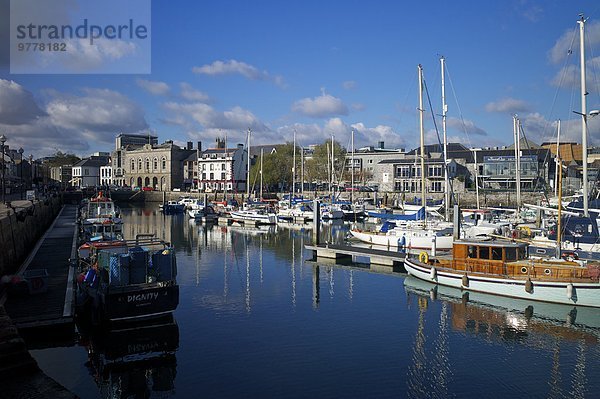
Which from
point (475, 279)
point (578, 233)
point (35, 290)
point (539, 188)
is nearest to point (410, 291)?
point (475, 279)

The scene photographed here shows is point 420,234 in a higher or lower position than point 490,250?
lower

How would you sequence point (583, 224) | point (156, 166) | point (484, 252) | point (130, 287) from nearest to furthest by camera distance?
point (130, 287) < point (484, 252) < point (583, 224) < point (156, 166)

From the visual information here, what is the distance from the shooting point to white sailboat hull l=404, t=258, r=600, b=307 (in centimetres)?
2647

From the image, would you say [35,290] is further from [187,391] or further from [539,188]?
[539,188]

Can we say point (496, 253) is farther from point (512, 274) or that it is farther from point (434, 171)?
point (434, 171)

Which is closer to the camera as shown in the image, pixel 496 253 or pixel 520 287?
pixel 520 287

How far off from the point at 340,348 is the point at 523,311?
1139 cm

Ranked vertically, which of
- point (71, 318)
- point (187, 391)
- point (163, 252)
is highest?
point (163, 252)

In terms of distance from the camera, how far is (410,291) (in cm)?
3212

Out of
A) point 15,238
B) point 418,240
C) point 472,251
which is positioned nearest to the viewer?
point 472,251

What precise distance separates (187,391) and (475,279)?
18883mm

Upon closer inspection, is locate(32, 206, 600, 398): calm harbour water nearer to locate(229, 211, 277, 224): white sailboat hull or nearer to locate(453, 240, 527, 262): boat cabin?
locate(453, 240, 527, 262): boat cabin

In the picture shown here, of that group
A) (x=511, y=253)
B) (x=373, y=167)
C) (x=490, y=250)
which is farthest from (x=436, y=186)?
(x=511, y=253)

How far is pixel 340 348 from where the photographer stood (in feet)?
70.5
